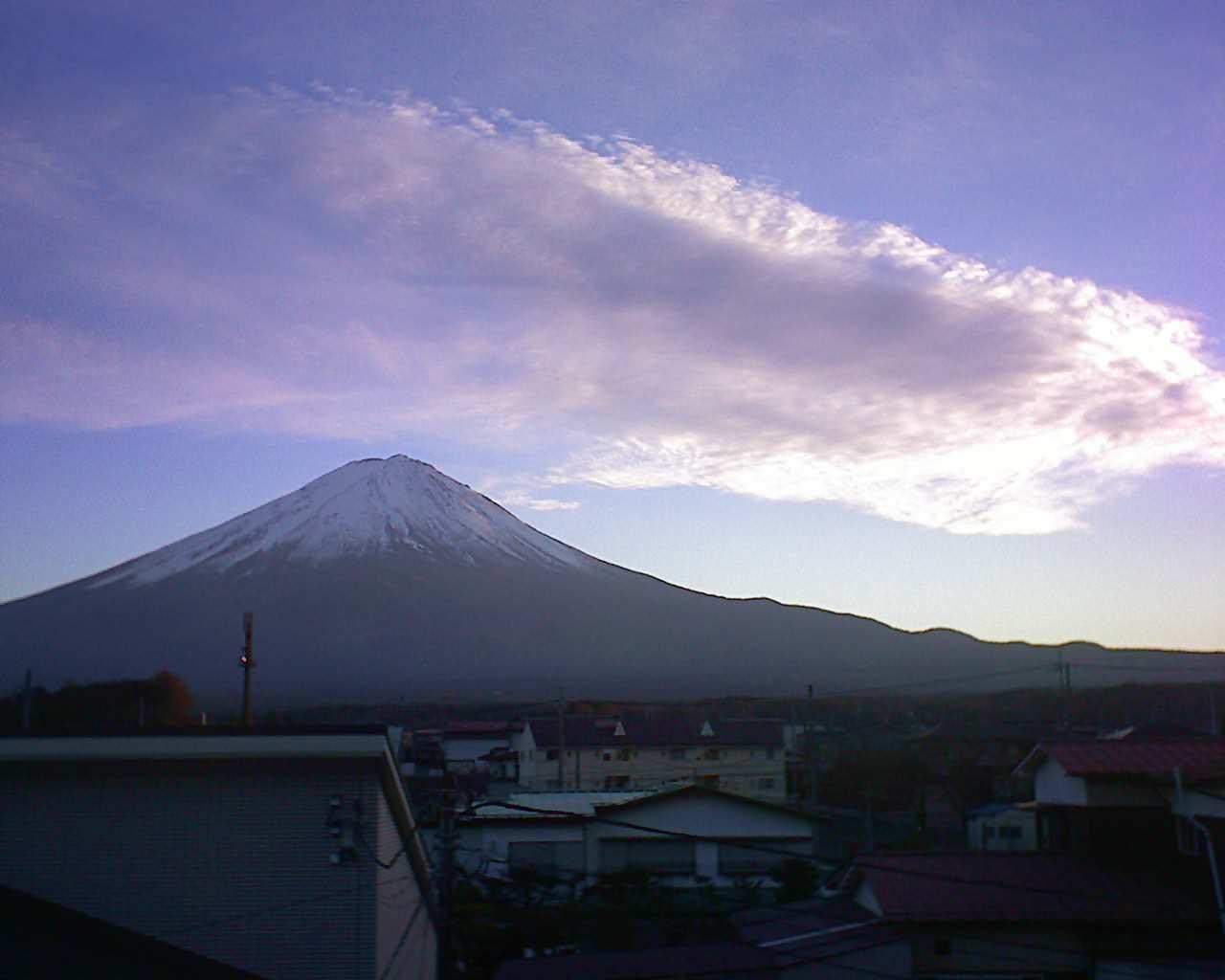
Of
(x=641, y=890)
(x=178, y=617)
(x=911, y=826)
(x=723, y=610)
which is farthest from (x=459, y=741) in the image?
(x=723, y=610)

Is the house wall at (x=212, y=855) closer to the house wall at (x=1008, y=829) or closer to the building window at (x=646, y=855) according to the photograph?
the building window at (x=646, y=855)

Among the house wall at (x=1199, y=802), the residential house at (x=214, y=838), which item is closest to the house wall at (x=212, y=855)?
the residential house at (x=214, y=838)

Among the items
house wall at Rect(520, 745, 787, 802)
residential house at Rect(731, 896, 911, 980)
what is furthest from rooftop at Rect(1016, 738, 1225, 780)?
house wall at Rect(520, 745, 787, 802)

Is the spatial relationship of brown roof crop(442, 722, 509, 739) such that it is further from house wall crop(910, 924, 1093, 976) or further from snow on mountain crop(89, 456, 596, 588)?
snow on mountain crop(89, 456, 596, 588)

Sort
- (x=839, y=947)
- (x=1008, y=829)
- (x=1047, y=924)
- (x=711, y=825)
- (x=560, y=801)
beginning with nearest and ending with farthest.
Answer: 1. (x=1047, y=924)
2. (x=839, y=947)
3. (x=711, y=825)
4. (x=1008, y=829)
5. (x=560, y=801)

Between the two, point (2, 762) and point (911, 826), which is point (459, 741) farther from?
point (2, 762)

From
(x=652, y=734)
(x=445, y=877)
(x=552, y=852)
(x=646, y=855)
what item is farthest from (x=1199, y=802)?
(x=652, y=734)

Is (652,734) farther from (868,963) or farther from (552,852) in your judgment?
→ (868,963)

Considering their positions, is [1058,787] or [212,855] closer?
[212,855]

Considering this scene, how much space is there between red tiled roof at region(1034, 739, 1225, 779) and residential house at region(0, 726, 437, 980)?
7.87 m

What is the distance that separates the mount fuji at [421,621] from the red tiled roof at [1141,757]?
4275 centimetres

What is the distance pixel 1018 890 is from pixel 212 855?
25.9ft

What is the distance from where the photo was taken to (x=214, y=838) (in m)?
8.48

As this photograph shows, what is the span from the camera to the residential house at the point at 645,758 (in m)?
32.7
